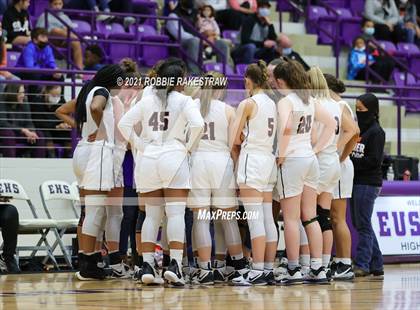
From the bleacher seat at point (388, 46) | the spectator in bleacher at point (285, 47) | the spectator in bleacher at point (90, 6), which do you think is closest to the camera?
the spectator in bleacher at point (90, 6)

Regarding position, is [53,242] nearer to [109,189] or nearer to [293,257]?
[109,189]

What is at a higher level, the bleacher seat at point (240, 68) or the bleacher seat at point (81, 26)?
the bleacher seat at point (81, 26)

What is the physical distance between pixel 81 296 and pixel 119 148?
7.39 ft

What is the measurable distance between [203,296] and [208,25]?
9528mm

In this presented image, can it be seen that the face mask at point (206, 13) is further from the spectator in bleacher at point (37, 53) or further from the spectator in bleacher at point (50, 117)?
the spectator in bleacher at point (50, 117)

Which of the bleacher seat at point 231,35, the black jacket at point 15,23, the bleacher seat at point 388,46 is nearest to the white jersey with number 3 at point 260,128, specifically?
the black jacket at point 15,23

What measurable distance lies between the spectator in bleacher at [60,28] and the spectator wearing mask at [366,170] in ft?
18.0

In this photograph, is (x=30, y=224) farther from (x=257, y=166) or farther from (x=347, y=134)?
(x=347, y=134)

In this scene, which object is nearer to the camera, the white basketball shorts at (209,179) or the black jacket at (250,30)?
the white basketball shorts at (209,179)

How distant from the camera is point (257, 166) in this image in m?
10.5

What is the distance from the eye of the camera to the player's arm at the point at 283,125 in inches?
416

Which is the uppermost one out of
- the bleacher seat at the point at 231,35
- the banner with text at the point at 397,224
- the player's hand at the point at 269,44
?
the bleacher seat at the point at 231,35

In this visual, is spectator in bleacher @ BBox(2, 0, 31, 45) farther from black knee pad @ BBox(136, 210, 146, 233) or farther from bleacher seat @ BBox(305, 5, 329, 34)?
bleacher seat @ BBox(305, 5, 329, 34)

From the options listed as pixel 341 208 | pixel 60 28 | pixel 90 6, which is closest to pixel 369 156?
pixel 341 208
